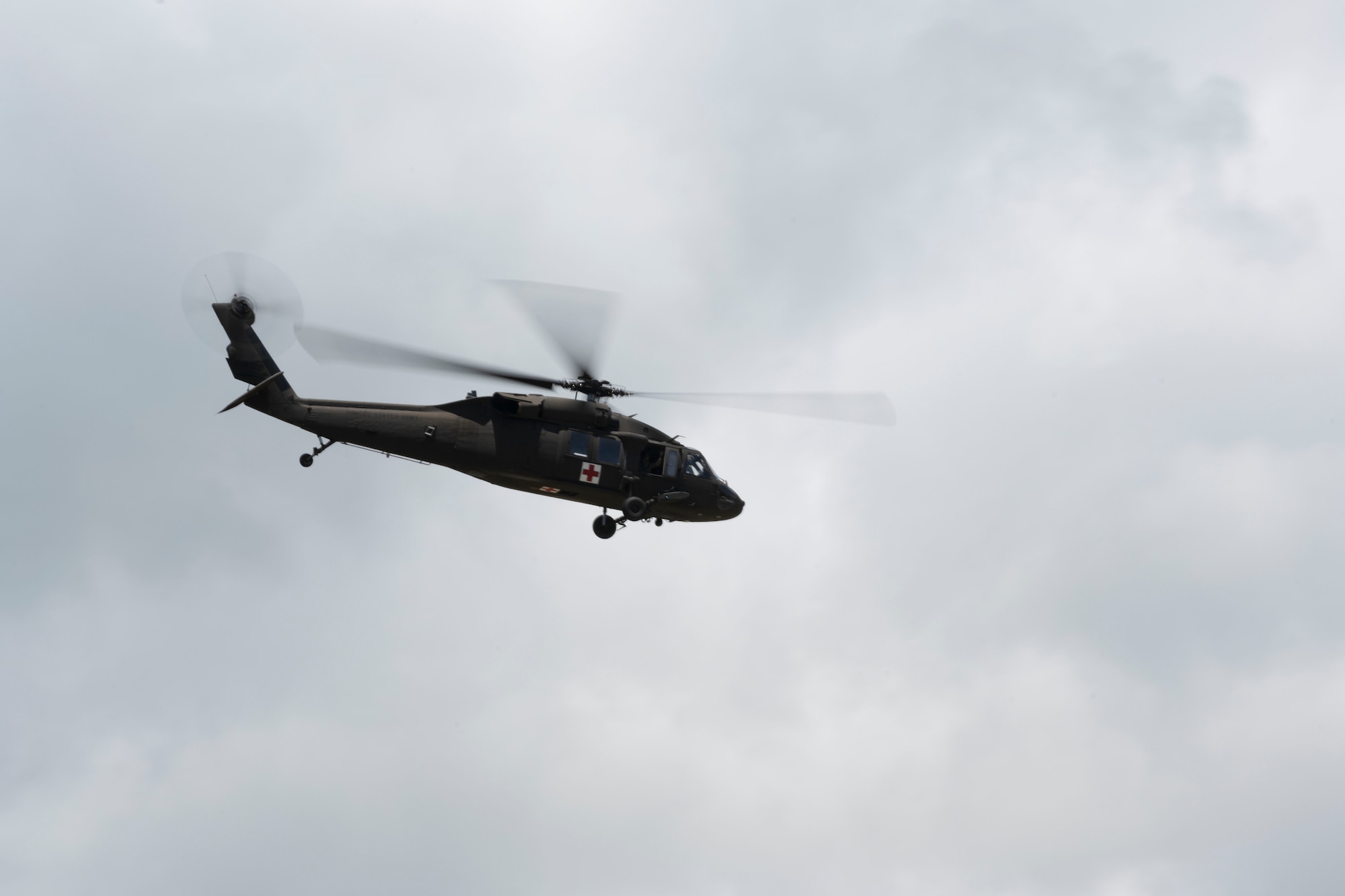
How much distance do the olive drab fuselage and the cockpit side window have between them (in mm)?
84

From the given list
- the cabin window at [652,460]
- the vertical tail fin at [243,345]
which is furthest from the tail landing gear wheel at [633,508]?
the vertical tail fin at [243,345]

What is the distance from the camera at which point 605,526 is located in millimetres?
46531

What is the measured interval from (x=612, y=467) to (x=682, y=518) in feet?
13.8

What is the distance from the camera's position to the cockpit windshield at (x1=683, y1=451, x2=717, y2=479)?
4881cm

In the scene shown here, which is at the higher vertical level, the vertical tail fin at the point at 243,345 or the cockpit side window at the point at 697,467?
the cockpit side window at the point at 697,467

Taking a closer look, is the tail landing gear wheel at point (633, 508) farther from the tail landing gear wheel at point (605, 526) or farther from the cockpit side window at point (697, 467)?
the cockpit side window at point (697, 467)

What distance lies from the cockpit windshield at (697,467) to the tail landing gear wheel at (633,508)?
294 centimetres

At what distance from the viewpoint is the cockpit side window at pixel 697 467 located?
4884cm

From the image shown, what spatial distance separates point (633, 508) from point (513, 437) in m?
5.15

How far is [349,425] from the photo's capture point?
144 feet

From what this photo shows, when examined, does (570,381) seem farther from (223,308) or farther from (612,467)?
(223,308)

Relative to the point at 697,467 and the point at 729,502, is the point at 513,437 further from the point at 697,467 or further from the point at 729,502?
the point at 729,502

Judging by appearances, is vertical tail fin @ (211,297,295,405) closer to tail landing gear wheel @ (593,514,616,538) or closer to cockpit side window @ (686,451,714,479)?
tail landing gear wheel @ (593,514,616,538)

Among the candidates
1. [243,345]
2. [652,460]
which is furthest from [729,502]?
[243,345]
